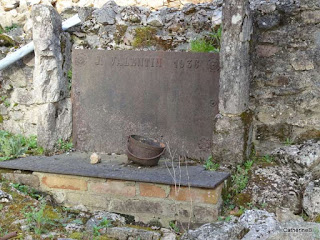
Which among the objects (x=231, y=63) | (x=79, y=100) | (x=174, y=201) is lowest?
(x=174, y=201)

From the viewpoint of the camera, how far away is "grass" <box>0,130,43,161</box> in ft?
16.8

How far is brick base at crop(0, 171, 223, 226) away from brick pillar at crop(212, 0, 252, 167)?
1.88 ft

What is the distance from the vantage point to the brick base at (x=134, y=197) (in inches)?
158

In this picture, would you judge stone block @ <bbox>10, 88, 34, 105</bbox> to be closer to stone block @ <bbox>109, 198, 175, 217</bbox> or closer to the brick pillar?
stone block @ <bbox>109, 198, 175, 217</bbox>

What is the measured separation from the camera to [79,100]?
5.43 metres

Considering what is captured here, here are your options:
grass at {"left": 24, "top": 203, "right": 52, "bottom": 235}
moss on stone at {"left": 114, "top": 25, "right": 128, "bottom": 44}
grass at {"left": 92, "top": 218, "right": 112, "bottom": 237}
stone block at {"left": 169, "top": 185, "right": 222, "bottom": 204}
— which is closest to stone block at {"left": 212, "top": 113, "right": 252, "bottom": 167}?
stone block at {"left": 169, "top": 185, "right": 222, "bottom": 204}

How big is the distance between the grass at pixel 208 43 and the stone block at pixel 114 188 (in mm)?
1791

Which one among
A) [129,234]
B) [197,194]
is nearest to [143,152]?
[197,194]

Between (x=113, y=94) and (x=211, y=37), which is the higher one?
→ (x=211, y=37)

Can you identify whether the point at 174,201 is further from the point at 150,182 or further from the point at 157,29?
the point at 157,29

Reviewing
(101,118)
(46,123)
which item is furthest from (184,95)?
(46,123)

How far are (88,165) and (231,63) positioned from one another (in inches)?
75.6

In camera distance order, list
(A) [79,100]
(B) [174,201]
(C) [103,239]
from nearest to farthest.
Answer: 1. (C) [103,239]
2. (B) [174,201]
3. (A) [79,100]

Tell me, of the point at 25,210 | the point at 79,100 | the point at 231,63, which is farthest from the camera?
the point at 79,100
